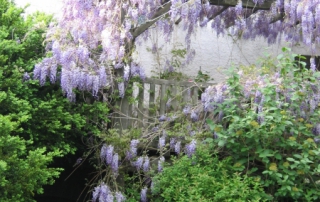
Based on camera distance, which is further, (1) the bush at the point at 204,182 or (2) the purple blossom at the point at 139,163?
(2) the purple blossom at the point at 139,163

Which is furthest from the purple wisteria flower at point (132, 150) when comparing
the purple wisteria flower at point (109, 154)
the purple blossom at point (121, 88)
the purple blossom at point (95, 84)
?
the purple blossom at point (95, 84)

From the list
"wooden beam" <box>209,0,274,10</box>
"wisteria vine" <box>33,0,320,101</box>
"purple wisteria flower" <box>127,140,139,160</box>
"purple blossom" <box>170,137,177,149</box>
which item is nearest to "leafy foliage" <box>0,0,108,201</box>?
"wisteria vine" <box>33,0,320,101</box>

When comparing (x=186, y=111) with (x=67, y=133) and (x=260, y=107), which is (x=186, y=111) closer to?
(x=260, y=107)

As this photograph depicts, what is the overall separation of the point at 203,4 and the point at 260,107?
5.67 feet

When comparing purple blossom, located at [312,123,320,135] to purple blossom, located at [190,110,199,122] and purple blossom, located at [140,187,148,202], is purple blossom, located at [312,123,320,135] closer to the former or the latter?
purple blossom, located at [190,110,199,122]

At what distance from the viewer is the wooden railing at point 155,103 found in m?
6.34

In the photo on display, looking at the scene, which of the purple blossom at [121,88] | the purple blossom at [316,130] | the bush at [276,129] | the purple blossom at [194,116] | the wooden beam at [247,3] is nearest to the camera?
the bush at [276,129]

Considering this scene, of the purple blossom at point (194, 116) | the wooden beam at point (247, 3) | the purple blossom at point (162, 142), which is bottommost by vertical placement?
the purple blossom at point (162, 142)

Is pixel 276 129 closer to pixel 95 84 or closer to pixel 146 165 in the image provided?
pixel 146 165

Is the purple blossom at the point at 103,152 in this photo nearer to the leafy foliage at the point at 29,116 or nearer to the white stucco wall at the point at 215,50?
the leafy foliage at the point at 29,116

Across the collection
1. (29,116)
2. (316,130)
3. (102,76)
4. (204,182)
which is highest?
(102,76)

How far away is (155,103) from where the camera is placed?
21.5 ft

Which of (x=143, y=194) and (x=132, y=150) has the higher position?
(x=132, y=150)

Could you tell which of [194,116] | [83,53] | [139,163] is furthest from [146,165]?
[83,53]
